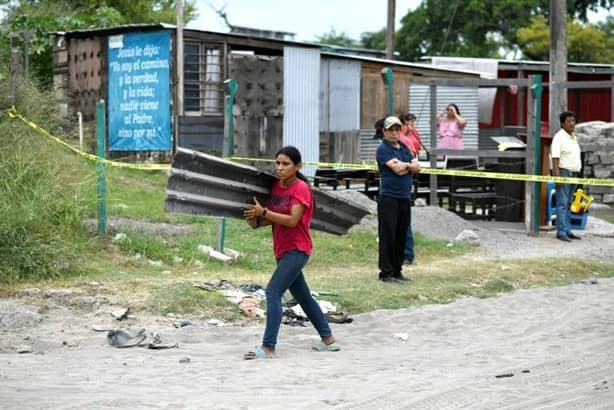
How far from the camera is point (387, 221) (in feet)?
40.8

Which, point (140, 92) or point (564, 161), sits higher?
point (140, 92)

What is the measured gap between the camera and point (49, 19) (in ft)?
87.4

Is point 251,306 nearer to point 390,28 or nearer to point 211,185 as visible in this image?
point 211,185

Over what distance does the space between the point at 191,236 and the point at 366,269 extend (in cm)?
224

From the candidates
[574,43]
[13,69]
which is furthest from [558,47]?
[574,43]

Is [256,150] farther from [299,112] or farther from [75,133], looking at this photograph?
[75,133]

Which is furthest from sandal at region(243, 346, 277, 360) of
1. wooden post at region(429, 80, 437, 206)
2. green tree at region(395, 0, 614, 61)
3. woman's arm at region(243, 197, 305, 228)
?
green tree at region(395, 0, 614, 61)

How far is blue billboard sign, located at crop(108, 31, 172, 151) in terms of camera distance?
72.0 feet

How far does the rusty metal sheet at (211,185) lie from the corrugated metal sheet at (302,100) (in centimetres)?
1225

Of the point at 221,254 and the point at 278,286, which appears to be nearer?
the point at 278,286

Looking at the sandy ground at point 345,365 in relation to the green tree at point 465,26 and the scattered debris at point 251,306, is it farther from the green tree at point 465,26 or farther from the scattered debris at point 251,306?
the green tree at point 465,26

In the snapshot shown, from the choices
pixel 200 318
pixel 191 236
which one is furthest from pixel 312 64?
pixel 200 318

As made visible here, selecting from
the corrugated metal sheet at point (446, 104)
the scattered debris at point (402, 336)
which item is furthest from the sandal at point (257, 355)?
the corrugated metal sheet at point (446, 104)

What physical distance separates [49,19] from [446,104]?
377 inches
